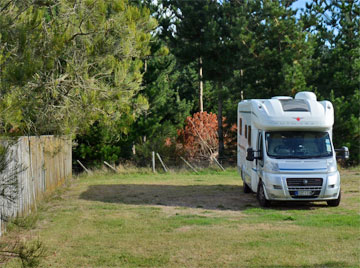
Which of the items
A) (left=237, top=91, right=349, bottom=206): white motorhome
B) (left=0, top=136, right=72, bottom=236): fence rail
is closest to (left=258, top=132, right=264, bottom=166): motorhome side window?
(left=237, top=91, right=349, bottom=206): white motorhome

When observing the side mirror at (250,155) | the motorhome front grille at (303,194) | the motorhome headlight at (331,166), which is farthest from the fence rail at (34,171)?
the motorhome headlight at (331,166)

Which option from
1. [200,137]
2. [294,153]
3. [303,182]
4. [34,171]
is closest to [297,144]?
[294,153]

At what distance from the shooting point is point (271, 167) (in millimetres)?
14773

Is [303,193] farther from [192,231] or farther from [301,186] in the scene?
[192,231]

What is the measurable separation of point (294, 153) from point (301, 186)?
1.05m

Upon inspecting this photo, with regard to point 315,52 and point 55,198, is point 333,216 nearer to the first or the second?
point 55,198

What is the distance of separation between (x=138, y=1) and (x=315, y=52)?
39.4ft

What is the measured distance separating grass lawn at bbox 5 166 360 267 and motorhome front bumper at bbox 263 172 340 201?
424mm

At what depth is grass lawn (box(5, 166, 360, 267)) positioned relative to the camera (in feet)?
29.5

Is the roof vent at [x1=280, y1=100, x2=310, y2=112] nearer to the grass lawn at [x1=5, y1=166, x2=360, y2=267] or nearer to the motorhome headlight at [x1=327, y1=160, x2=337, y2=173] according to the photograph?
the motorhome headlight at [x1=327, y1=160, x2=337, y2=173]

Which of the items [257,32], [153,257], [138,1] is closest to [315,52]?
[257,32]

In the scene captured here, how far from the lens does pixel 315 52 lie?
34.9 metres

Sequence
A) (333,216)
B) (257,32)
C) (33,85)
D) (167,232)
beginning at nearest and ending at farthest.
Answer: (167,232) < (33,85) < (333,216) < (257,32)

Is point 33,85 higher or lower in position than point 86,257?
higher
